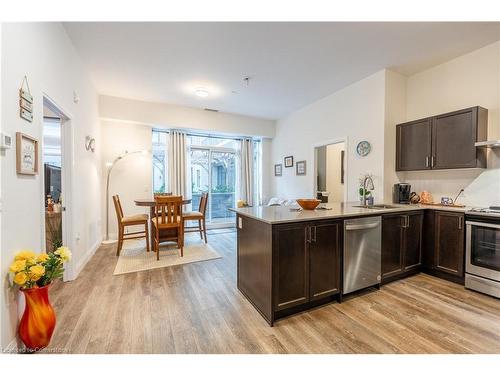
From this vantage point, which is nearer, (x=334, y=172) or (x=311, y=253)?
(x=311, y=253)

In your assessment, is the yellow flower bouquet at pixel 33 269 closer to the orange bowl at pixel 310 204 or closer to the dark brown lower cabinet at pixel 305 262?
the dark brown lower cabinet at pixel 305 262

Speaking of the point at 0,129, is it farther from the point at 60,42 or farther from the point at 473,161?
the point at 473,161

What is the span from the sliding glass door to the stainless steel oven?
15.5 ft

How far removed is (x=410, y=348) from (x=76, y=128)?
4.38 metres

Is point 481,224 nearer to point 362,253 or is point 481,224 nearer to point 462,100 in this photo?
point 362,253

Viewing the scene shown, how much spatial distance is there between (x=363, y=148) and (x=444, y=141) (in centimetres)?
104

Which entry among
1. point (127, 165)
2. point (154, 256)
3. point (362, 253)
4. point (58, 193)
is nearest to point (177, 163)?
point (127, 165)

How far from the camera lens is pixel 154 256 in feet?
11.7

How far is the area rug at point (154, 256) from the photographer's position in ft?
10.4

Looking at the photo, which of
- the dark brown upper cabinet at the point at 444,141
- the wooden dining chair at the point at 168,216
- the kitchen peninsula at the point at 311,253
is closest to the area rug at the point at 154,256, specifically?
the wooden dining chair at the point at 168,216

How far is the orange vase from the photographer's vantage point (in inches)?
58.8

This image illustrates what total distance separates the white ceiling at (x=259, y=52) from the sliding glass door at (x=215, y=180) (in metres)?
2.08
